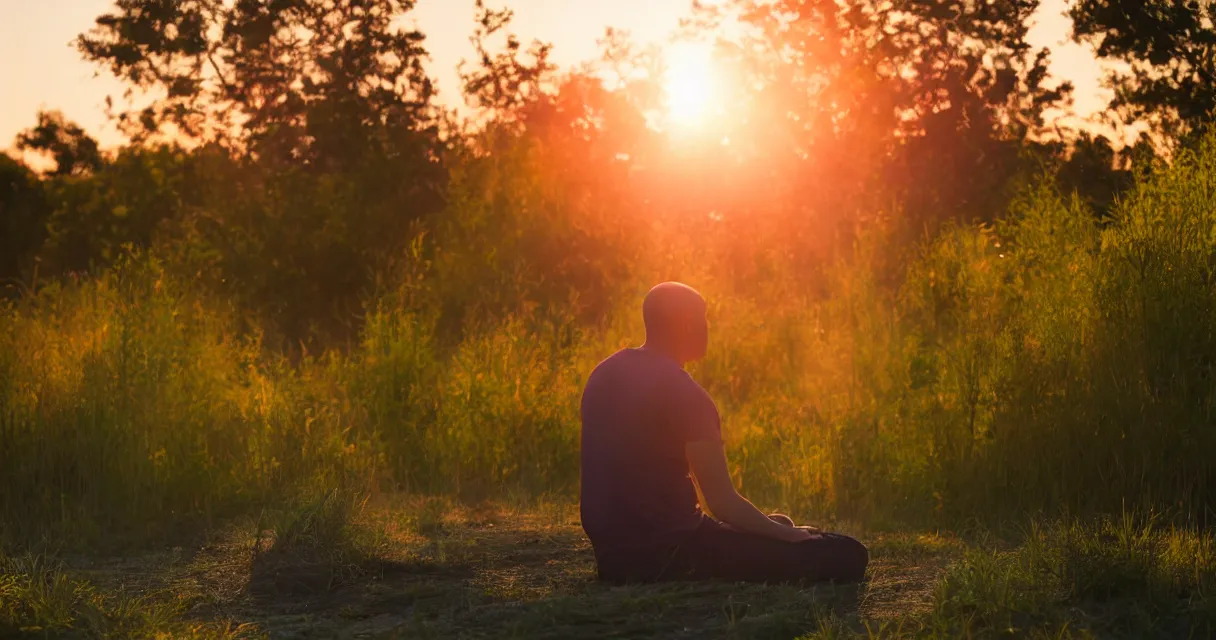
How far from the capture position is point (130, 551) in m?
8.55

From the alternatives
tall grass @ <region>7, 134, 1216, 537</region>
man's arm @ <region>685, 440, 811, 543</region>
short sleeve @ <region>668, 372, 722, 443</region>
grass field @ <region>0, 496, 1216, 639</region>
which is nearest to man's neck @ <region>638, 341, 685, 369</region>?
short sleeve @ <region>668, 372, 722, 443</region>

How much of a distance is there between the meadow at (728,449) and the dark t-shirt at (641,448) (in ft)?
1.17

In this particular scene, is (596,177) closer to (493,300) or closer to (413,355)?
(493,300)

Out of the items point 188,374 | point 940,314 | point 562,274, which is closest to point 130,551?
point 188,374

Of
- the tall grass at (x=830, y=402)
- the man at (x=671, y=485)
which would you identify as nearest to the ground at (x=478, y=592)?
the man at (x=671, y=485)

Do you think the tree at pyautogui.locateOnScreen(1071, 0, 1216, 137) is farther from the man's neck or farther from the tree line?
the man's neck

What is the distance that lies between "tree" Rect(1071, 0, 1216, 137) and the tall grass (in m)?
7.92

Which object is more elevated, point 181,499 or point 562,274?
point 562,274

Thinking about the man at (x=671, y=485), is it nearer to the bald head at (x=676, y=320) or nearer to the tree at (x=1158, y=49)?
the bald head at (x=676, y=320)

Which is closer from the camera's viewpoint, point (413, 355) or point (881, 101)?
point (413, 355)

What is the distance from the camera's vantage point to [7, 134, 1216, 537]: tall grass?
8.98 meters

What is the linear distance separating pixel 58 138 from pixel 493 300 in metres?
27.6

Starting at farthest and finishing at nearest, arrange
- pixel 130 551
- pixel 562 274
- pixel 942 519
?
pixel 562 274, pixel 942 519, pixel 130 551

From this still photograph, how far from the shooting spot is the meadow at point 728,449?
5.85 m
